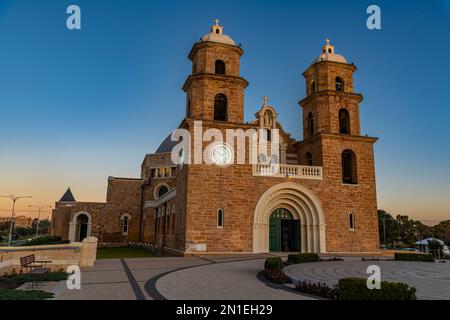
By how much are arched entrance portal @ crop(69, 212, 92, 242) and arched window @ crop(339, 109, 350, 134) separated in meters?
28.0

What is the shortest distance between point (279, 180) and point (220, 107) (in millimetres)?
6562

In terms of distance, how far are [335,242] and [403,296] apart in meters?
17.0

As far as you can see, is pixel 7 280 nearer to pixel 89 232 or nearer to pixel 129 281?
pixel 129 281

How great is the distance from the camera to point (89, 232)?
3731cm

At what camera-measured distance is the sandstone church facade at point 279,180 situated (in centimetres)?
2178

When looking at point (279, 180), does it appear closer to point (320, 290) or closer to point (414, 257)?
point (414, 257)

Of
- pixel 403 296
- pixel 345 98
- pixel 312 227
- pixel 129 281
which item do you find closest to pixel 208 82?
pixel 345 98

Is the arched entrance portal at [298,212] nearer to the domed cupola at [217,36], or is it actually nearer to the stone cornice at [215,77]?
the stone cornice at [215,77]

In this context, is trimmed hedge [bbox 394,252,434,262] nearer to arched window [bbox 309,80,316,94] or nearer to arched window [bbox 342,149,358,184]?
arched window [bbox 342,149,358,184]

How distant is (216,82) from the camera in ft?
77.3

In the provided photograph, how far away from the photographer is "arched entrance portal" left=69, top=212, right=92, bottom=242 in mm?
38031

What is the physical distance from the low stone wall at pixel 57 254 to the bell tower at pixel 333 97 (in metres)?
17.8

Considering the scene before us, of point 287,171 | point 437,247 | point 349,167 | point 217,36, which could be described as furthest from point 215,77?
point 437,247

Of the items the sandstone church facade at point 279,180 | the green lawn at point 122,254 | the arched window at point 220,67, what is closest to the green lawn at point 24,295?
the sandstone church facade at point 279,180
